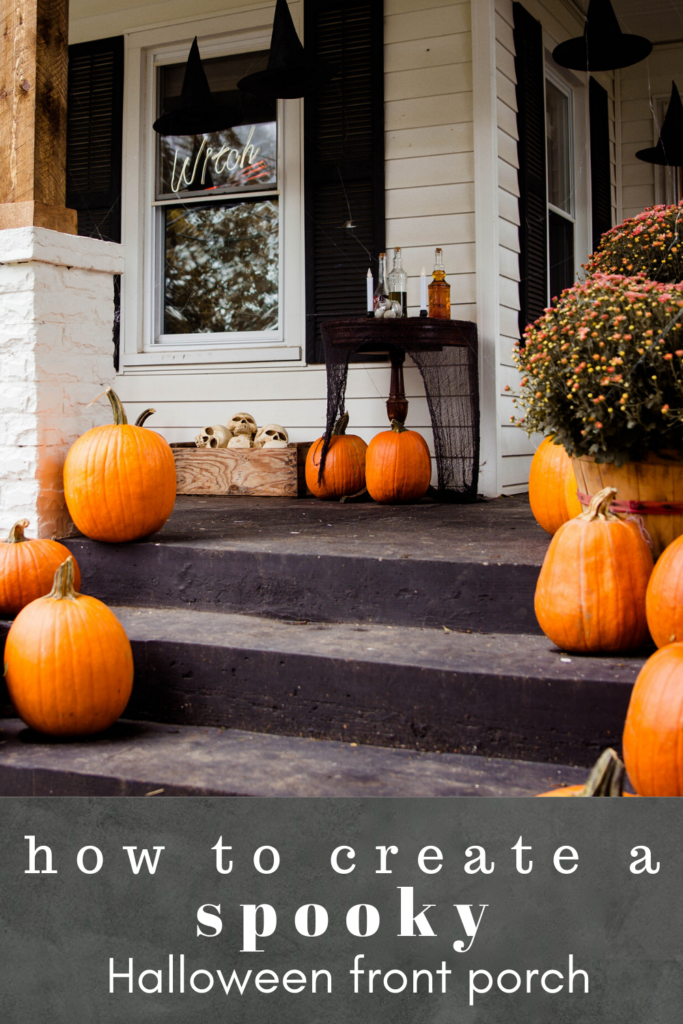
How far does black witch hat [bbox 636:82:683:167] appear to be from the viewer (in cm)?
521

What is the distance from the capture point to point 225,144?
4754mm

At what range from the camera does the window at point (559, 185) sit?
5082 mm

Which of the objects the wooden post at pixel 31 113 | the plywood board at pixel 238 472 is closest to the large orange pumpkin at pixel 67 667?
the wooden post at pixel 31 113

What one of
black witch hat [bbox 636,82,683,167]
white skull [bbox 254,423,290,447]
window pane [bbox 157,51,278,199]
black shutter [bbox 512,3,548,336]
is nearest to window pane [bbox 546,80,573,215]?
black shutter [bbox 512,3,548,336]

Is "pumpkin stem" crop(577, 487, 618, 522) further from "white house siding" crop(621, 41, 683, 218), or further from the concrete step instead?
"white house siding" crop(621, 41, 683, 218)

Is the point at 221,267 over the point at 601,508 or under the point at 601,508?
over

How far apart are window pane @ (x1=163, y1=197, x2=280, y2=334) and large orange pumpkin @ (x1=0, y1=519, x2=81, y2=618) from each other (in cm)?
254

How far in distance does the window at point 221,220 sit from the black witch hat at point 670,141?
2.33 metres

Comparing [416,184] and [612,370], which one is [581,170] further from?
[612,370]

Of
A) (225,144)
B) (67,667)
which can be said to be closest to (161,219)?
(225,144)

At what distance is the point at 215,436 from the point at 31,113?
192 cm

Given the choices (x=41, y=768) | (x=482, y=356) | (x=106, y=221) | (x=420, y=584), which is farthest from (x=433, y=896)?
(x=106, y=221)

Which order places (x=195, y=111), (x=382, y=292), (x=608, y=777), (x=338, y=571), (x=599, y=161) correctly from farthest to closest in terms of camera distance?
(x=599, y=161), (x=195, y=111), (x=382, y=292), (x=338, y=571), (x=608, y=777)

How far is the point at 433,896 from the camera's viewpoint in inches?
53.3
